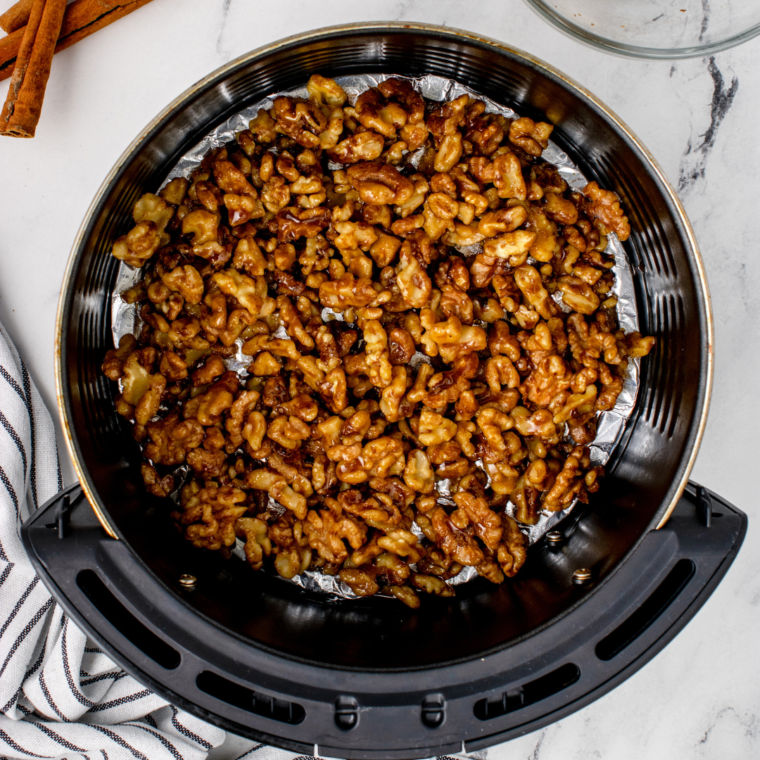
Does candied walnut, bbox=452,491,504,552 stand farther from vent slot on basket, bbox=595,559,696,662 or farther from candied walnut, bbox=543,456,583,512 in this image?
vent slot on basket, bbox=595,559,696,662

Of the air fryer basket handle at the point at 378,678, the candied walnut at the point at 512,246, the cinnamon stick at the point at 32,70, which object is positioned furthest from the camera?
the cinnamon stick at the point at 32,70

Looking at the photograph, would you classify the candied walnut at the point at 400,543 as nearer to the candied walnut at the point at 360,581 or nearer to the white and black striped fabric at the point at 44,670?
the candied walnut at the point at 360,581

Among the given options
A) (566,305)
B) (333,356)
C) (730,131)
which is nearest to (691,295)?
(566,305)

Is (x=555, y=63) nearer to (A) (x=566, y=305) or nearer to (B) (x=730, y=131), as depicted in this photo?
(B) (x=730, y=131)

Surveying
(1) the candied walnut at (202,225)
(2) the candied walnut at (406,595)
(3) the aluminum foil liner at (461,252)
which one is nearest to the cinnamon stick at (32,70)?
(3) the aluminum foil liner at (461,252)

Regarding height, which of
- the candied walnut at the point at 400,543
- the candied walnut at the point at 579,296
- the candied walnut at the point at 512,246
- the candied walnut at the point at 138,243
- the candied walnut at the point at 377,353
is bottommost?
the candied walnut at the point at 400,543

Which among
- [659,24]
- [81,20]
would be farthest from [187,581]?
[659,24]

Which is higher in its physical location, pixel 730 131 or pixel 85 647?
pixel 730 131
